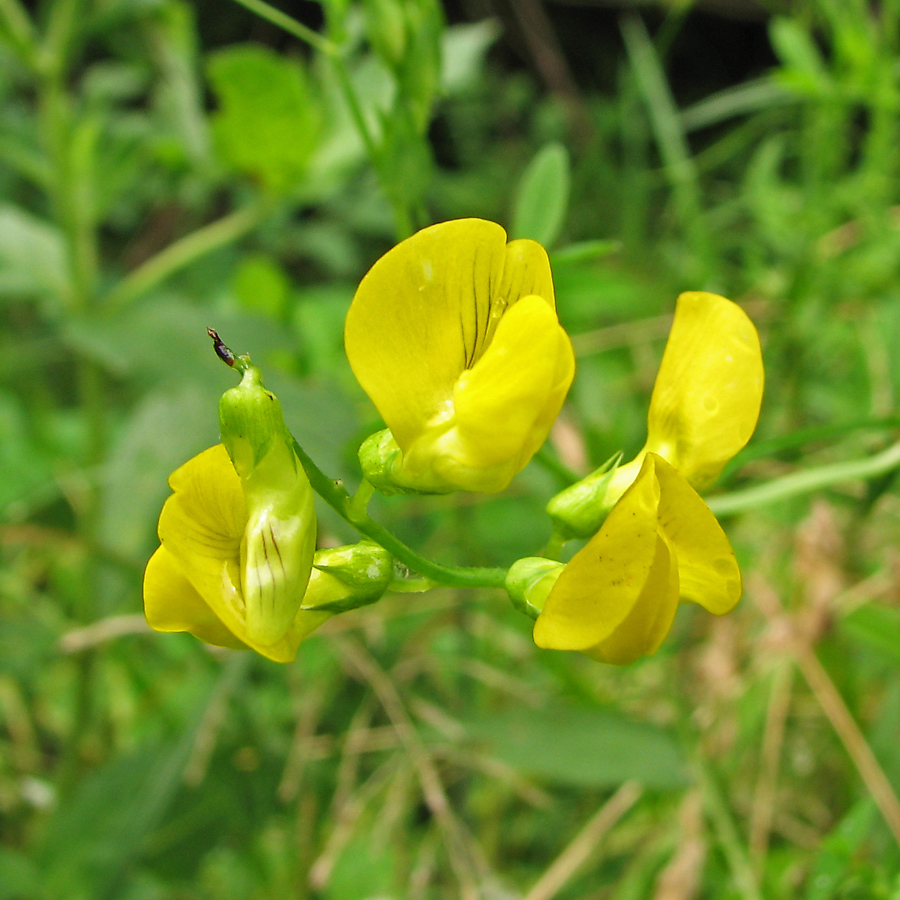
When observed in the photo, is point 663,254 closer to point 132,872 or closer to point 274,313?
point 274,313

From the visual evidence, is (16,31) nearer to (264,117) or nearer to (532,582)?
(264,117)

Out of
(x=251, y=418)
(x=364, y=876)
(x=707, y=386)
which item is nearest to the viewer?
(x=251, y=418)

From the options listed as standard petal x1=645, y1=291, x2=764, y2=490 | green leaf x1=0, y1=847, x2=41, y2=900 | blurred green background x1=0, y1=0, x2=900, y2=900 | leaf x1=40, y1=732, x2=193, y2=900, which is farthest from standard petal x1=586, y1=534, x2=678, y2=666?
green leaf x1=0, y1=847, x2=41, y2=900

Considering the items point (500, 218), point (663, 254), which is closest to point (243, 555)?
point (663, 254)

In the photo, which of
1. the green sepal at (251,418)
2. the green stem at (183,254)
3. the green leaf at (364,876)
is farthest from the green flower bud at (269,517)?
the green stem at (183,254)

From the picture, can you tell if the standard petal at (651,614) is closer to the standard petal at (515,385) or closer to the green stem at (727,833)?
the standard petal at (515,385)

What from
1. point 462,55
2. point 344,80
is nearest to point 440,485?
point 344,80
